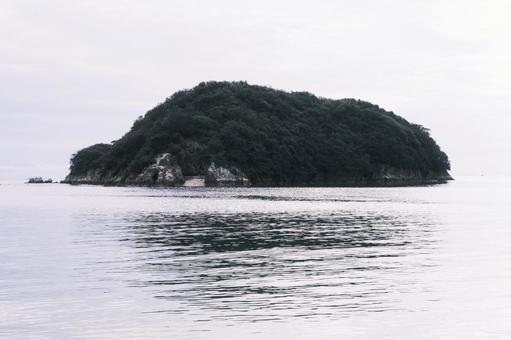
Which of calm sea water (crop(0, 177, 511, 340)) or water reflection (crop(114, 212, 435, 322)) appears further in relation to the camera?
water reflection (crop(114, 212, 435, 322))

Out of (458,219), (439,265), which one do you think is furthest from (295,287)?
(458,219)

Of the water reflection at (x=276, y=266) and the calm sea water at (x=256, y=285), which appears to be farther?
the water reflection at (x=276, y=266)

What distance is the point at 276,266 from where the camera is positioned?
33.5 meters

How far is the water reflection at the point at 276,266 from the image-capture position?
900 inches

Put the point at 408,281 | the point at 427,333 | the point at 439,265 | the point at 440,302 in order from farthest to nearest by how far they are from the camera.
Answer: the point at 439,265 → the point at 408,281 → the point at 440,302 → the point at 427,333

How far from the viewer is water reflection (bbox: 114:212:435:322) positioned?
22859mm

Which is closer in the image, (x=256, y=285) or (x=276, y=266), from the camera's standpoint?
(x=256, y=285)

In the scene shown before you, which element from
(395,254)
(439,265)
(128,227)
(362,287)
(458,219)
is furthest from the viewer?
(458,219)

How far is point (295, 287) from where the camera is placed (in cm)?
2662

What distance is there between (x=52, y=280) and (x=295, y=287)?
11.7 m

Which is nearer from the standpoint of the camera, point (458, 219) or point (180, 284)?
point (180, 284)

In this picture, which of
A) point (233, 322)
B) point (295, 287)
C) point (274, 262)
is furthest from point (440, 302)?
point (274, 262)

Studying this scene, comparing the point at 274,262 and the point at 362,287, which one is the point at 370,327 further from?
the point at 274,262

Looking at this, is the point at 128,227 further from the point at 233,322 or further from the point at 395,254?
the point at 233,322
